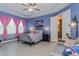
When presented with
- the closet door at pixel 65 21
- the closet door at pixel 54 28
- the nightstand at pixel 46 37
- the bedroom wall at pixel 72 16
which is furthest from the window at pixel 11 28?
the closet door at pixel 65 21

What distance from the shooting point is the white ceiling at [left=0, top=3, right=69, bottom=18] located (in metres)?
2.12

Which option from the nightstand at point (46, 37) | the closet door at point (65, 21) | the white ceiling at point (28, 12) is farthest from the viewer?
the nightstand at point (46, 37)

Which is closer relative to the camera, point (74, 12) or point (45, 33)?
point (74, 12)

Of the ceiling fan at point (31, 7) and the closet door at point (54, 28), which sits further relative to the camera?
the closet door at point (54, 28)

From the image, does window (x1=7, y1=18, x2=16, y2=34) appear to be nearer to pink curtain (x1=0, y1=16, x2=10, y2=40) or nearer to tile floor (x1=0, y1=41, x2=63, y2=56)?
pink curtain (x1=0, y1=16, x2=10, y2=40)

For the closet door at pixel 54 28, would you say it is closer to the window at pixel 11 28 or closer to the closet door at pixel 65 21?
the closet door at pixel 65 21

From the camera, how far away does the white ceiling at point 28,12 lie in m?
2.12

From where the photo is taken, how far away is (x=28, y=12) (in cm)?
226

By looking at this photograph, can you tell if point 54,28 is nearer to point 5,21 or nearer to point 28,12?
point 28,12

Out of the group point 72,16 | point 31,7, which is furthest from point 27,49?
point 72,16

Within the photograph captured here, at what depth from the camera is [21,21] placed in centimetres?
230

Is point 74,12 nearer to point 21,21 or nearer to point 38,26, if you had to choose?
point 38,26

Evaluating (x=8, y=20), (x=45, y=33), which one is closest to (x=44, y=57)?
(x=45, y=33)

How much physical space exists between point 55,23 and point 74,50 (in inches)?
28.0
